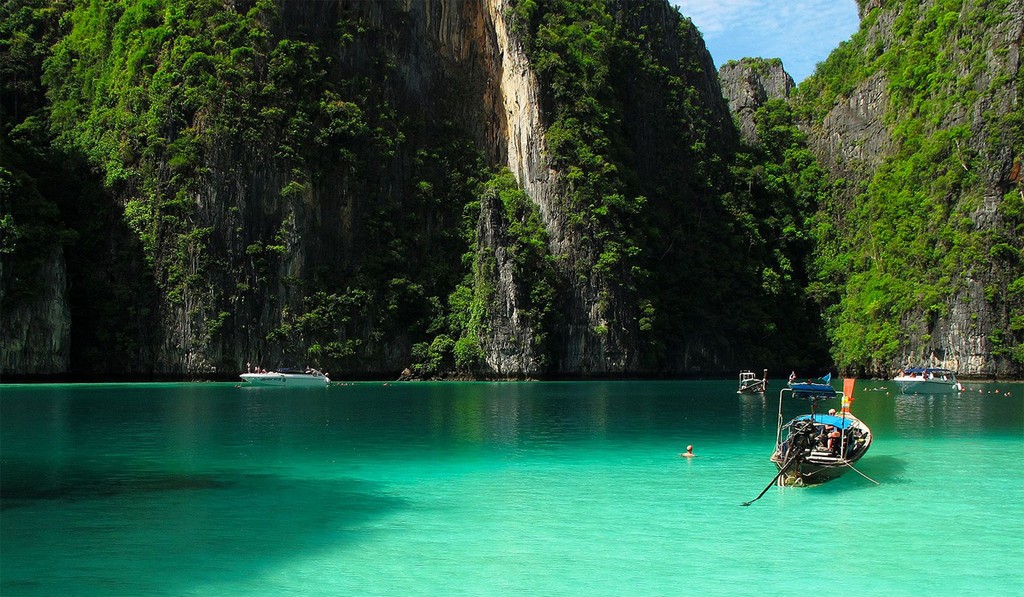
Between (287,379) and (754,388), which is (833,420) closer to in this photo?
(754,388)

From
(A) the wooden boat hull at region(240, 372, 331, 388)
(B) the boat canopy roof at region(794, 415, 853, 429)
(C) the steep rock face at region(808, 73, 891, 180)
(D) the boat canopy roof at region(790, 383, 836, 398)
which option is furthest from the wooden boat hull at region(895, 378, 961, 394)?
(A) the wooden boat hull at region(240, 372, 331, 388)

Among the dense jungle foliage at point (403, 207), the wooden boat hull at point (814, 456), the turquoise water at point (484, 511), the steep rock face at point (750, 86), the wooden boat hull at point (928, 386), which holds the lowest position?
the turquoise water at point (484, 511)

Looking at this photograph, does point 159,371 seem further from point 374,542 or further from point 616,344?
point 374,542

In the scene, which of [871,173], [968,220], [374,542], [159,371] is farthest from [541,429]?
[871,173]

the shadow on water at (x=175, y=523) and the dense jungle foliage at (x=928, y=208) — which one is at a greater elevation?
the dense jungle foliage at (x=928, y=208)

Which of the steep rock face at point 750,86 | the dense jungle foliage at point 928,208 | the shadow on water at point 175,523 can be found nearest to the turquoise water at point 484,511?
the shadow on water at point 175,523

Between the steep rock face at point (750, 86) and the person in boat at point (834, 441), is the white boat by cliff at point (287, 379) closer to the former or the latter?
the person in boat at point (834, 441)

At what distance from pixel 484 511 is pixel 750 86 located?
106 meters

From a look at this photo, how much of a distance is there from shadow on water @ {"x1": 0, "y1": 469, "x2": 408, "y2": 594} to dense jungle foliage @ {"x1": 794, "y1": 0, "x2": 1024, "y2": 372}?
240 ft

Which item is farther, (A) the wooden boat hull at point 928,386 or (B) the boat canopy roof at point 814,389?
(A) the wooden boat hull at point 928,386

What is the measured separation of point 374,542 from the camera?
56.4 ft

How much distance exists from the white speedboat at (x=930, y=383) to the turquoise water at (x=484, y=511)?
28.9 meters

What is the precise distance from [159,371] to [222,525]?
6191 centimetres

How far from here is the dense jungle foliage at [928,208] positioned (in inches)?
3182
